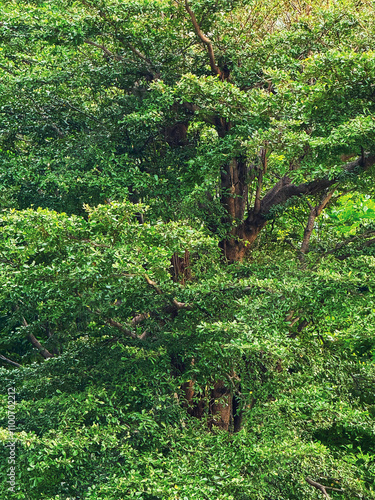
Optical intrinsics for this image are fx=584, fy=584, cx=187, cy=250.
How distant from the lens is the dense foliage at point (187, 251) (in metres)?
7.07

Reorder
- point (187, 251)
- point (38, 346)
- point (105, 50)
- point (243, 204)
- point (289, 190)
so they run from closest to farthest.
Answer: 1. point (187, 251)
2. point (105, 50)
3. point (289, 190)
4. point (243, 204)
5. point (38, 346)

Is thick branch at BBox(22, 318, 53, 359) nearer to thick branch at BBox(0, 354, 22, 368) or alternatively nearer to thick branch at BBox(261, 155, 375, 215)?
thick branch at BBox(0, 354, 22, 368)

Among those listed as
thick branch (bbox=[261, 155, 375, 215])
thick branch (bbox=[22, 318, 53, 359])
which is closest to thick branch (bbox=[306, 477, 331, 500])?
thick branch (bbox=[261, 155, 375, 215])

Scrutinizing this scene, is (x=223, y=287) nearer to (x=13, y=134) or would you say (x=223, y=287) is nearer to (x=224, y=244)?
(x=224, y=244)

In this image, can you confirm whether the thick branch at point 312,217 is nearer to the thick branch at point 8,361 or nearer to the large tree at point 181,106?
the large tree at point 181,106

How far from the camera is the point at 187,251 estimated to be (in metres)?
9.08

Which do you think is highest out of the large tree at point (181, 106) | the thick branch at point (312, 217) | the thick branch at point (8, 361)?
the large tree at point (181, 106)

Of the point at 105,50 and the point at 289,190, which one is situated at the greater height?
the point at 105,50

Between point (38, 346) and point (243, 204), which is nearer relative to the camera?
point (243, 204)

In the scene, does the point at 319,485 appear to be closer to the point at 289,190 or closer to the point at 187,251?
the point at 187,251

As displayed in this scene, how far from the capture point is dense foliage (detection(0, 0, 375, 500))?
7.07 meters

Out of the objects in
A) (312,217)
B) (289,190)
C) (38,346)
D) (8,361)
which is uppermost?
(289,190)

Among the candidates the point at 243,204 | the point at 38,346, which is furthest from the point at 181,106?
the point at 38,346

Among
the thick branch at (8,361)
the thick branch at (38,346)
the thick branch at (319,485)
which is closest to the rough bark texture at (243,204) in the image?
the thick branch at (319,485)
